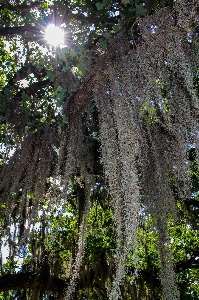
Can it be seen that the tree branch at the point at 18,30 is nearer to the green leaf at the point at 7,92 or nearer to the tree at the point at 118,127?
the tree at the point at 118,127

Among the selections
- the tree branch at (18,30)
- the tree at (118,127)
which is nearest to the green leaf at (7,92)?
the tree at (118,127)

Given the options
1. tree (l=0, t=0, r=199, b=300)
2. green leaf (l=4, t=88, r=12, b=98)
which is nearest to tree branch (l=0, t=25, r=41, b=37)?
tree (l=0, t=0, r=199, b=300)

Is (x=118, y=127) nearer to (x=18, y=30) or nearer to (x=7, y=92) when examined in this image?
(x=7, y=92)

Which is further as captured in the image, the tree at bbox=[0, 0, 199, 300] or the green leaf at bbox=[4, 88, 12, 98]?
the green leaf at bbox=[4, 88, 12, 98]

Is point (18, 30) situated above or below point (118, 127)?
above

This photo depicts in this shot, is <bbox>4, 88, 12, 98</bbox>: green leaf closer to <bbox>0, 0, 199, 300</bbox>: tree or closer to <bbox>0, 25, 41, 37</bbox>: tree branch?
<bbox>0, 0, 199, 300</bbox>: tree

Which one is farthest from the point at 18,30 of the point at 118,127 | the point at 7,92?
the point at 118,127

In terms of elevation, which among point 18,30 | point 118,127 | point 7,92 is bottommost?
point 118,127

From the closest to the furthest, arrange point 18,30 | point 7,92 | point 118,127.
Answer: point 118,127, point 7,92, point 18,30

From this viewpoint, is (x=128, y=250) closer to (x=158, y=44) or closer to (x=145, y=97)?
(x=145, y=97)

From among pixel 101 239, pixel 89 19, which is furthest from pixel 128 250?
pixel 101 239

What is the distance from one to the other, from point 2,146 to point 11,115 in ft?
1.42

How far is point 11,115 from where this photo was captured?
2875 millimetres

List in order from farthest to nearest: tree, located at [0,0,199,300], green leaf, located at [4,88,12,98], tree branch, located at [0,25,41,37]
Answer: tree branch, located at [0,25,41,37] < green leaf, located at [4,88,12,98] < tree, located at [0,0,199,300]
